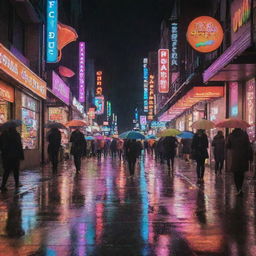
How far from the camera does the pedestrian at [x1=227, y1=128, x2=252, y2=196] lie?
1077 cm

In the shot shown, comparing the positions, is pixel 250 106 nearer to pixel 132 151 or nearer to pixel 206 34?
pixel 206 34

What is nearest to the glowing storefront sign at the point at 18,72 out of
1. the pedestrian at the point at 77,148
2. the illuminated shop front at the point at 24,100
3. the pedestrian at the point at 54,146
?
the illuminated shop front at the point at 24,100

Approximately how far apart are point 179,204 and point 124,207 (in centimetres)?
119

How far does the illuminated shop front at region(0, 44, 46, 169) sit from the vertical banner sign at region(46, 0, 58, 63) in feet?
7.69

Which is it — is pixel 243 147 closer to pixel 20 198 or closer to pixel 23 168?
pixel 20 198

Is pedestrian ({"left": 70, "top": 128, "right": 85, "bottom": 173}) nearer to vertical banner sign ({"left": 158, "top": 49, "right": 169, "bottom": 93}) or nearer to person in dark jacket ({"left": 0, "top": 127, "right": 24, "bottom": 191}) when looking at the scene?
person in dark jacket ({"left": 0, "top": 127, "right": 24, "bottom": 191})

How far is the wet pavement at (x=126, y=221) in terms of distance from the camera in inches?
233

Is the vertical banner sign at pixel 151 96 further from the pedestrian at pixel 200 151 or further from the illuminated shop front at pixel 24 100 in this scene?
the pedestrian at pixel 200 151

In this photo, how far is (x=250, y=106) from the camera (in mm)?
17484

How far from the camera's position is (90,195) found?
1107 cm

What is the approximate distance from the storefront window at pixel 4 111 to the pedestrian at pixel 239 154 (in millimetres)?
9311

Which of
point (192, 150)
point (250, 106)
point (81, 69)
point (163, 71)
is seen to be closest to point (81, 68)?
point (81, 69)

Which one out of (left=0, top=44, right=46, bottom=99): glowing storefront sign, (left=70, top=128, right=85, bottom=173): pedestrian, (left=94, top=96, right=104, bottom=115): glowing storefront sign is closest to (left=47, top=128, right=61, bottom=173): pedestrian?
(left=70, top=128, right=85, bottom=173): pedestrian

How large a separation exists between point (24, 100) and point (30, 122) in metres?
1.68
